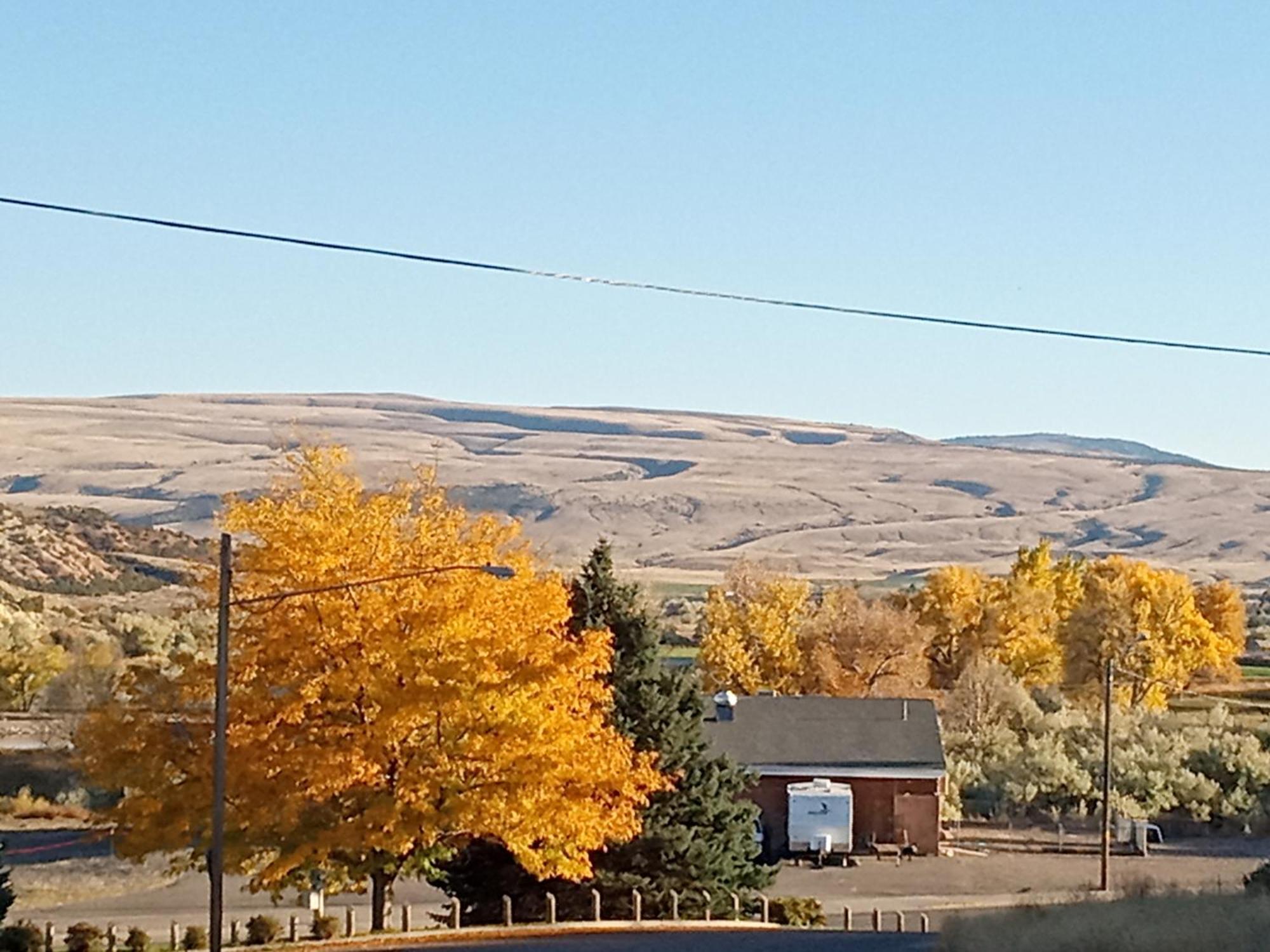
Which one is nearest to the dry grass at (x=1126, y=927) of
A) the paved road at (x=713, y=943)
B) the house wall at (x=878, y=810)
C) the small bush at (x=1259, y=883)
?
the small bush at (x=1259, y=883)

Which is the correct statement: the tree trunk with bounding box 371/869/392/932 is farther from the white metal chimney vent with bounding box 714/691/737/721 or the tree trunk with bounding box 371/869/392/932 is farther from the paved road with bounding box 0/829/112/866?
the white metal chimney vent with bounding box 714/691/737/721

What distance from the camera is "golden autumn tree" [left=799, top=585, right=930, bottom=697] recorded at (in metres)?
80.4

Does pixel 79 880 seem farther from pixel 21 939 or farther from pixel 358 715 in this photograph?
pixel 358 715

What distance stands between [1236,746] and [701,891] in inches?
1357

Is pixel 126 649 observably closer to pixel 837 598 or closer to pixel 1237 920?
pixel 837 598

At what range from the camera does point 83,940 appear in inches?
1442

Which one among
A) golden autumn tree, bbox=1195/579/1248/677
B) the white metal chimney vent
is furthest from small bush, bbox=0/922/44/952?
golden autumn tree, bbox=1195/579/1248/677

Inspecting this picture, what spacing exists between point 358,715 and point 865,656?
51669 millimetres

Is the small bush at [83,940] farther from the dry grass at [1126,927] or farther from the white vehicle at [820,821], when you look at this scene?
the white vehicle at [820,821]

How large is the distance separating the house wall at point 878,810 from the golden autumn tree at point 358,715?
29398 mm

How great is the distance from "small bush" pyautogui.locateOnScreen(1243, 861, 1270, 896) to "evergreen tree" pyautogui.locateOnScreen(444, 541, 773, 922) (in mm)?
13224

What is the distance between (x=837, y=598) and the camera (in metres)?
88.1

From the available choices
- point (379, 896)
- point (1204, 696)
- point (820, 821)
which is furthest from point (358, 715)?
point (1204, 696)

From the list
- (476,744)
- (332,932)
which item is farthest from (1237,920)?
(332,932)
